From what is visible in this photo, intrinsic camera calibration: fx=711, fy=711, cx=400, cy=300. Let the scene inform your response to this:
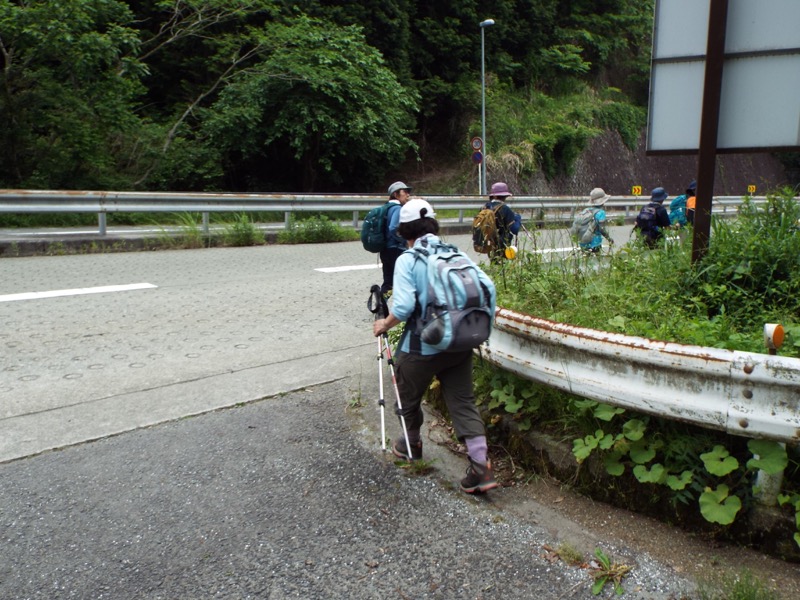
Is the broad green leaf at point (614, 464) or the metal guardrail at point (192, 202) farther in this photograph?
the metal guardrail at point (192, 202)

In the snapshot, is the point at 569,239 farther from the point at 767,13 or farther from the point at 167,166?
the point at 167,166

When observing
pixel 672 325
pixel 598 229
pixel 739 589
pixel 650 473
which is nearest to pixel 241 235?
pixel 598 229

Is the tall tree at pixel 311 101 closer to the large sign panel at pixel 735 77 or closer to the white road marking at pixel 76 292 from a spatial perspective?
the white road marking at pixel 76 292

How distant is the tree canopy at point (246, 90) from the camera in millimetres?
17625

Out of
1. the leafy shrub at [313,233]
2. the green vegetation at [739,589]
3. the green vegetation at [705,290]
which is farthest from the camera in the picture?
the leafy shrub at [313,233]

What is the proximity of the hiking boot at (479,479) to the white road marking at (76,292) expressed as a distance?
6.07 metres

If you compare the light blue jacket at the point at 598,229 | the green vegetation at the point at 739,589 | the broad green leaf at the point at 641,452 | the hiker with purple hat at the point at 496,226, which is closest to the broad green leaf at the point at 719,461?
the broad green leaf at the point at 641,452

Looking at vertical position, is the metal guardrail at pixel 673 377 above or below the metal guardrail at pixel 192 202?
below

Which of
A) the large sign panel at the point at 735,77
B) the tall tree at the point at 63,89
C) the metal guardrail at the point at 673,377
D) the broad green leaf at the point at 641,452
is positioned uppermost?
the tall tree at the point at 63,89

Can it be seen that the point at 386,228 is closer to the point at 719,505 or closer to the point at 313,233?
the point at 719,505

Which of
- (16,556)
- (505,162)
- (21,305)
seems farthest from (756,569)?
(505,162)

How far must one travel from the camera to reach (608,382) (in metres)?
3.22

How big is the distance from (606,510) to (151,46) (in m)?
23.3

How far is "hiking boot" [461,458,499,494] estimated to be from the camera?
3537 millimetres
